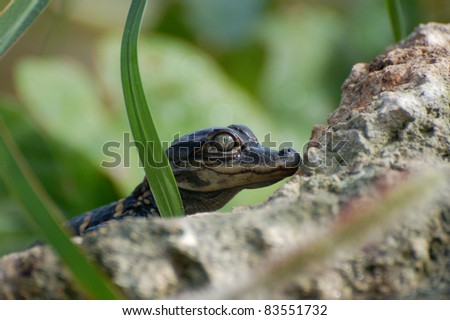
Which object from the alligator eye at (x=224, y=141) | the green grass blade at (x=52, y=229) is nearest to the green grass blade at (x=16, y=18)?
the green grass blade at (x=52, y=229)

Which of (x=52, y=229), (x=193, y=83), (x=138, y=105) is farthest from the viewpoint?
(x=193, y=83)

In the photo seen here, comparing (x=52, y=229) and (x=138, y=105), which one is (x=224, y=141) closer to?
(x=138, y=105)

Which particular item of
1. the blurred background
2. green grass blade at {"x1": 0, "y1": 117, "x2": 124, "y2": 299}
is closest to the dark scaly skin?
the blurred background

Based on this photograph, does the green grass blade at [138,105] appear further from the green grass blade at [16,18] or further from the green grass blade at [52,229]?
the green grass blade at [52,229]

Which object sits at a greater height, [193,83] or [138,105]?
[193,83]

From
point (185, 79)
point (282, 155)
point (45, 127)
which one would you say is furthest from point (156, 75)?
point (282, 155)

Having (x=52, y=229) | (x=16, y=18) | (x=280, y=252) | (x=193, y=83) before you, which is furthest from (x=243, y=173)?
(x=193, y=83)
